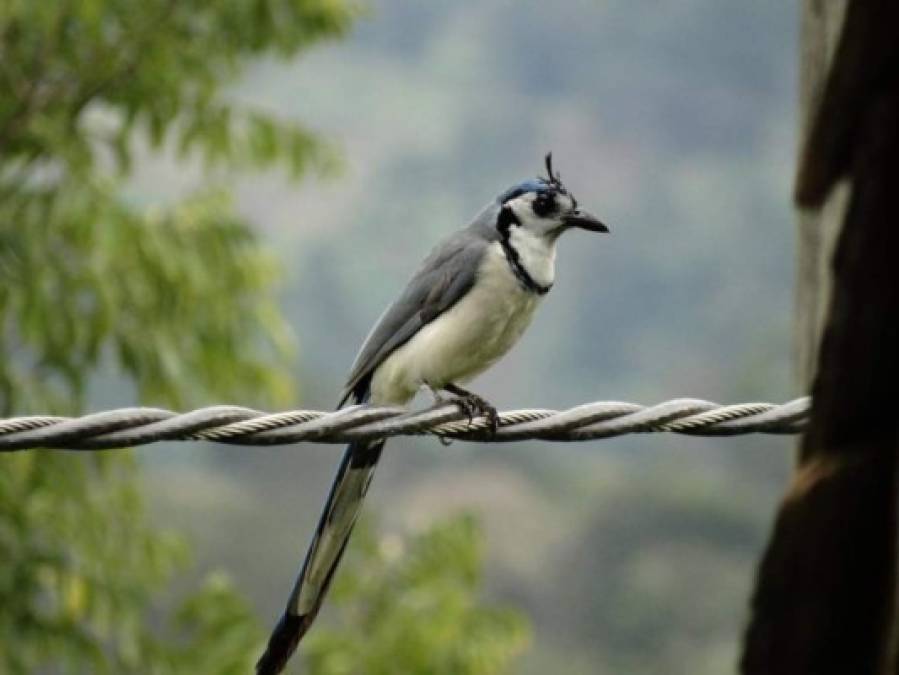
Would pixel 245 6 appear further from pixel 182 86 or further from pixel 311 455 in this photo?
pixel 311 455

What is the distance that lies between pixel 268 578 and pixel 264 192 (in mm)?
41879

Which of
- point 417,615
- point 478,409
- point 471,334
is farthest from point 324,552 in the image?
point 417,615

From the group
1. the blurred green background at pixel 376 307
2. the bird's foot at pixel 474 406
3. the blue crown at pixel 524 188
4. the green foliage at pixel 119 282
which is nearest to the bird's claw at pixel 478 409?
the bird's foot at pixel 474 406

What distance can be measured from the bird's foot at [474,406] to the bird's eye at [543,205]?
568 mm

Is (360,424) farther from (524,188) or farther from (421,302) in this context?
(524,188)

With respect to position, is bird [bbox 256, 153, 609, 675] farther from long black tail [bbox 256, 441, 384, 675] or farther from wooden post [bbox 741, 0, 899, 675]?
wooden post [bbox 741, 0, 899, 675]

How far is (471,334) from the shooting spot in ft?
16.6

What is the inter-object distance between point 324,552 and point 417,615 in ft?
11.3

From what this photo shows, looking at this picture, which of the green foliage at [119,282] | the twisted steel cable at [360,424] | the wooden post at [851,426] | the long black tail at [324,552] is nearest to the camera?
the wooden post at [851,426]

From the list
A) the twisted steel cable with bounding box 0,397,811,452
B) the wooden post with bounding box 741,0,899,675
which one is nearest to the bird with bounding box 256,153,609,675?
the twisted steel cable with bounding box 0,397,811,452

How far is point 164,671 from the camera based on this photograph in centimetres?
810

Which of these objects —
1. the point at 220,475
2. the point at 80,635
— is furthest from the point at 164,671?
the point at 220,475

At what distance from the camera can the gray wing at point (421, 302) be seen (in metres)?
5.17

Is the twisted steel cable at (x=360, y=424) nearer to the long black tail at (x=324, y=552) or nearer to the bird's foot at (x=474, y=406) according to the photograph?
the bird's foot at (x=474, y=406)
